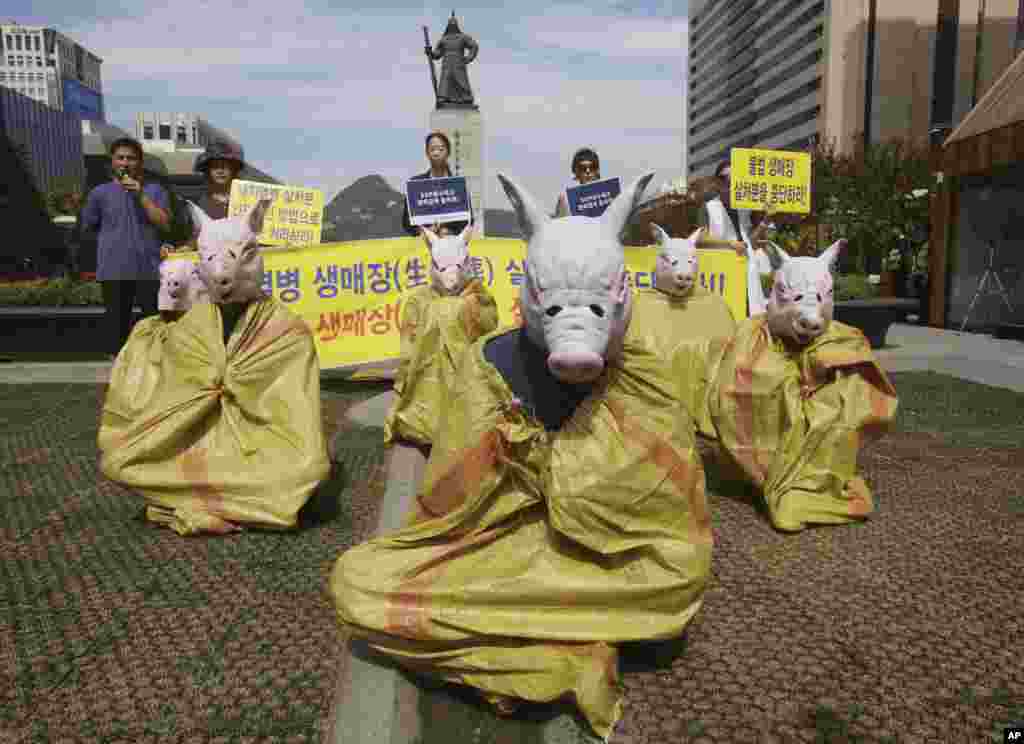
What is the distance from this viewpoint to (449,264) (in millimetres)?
5332

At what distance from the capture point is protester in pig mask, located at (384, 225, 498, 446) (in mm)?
5074

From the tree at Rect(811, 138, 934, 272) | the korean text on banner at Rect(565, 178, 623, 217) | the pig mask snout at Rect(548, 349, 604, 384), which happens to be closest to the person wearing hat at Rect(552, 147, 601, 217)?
the korean text on banner at Rect(565, 178, 623, 217)

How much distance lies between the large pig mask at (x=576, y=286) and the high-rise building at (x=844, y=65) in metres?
31.0

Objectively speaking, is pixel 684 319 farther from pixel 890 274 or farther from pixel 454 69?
pixel 890 274

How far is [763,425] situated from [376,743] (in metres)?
2.62

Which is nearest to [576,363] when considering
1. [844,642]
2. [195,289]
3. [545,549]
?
[545,549]

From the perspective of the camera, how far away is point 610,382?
2357 millimetres

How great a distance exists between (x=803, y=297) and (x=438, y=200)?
4079mm

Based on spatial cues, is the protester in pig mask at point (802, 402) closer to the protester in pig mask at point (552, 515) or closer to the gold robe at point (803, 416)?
the gold robe at point (803, 416)

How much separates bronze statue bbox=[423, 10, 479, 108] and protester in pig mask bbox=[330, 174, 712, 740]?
13656mm

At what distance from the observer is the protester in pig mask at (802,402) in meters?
3.77

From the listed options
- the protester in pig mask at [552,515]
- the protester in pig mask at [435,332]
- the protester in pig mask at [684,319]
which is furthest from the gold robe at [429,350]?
the protester in pig mask at [552,515]

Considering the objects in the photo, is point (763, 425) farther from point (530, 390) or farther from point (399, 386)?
point (399, 386)

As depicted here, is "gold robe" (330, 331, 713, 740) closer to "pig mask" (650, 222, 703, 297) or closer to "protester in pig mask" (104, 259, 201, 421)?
"protester in pig mask" (104, 259, 201, 421)
